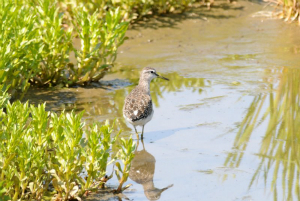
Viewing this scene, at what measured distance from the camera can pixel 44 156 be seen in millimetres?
5852

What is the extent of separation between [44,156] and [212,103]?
13.1 ft

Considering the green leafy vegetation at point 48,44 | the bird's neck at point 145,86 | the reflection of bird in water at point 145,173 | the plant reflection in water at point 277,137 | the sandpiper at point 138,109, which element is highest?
the green leafy vegetation at point 48,44

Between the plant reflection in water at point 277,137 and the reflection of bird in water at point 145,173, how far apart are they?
0.96 meters

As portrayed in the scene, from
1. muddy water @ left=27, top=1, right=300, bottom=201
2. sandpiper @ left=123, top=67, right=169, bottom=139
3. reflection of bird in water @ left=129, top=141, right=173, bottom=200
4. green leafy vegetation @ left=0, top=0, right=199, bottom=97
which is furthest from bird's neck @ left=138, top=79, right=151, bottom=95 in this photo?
reflection of bird in water @ left=129, top=141, right=173, bottom=200

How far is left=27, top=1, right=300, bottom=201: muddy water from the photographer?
6480mm

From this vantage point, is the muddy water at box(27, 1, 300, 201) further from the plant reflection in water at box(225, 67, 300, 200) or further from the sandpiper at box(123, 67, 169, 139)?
the sandpiper at box(123, 67, 169, 139)

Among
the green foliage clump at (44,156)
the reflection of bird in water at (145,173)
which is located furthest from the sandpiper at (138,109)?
the green foliage clump at (44,156)

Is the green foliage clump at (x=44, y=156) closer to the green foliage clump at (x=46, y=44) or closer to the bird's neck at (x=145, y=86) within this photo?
the green foliage clump at (x=46, y=44)

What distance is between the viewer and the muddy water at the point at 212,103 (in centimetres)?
648

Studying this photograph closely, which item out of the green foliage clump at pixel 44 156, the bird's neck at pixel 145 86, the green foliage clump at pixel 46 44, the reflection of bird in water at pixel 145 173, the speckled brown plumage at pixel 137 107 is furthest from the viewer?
the bird's neck at pixel 145 86

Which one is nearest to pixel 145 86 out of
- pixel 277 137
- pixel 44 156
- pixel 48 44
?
pixel 48 44

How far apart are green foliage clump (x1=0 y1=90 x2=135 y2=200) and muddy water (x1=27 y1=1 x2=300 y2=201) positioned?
44 cm

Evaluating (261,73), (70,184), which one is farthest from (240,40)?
(70,184)

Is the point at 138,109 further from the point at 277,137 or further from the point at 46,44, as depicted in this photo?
the point at 46,44
